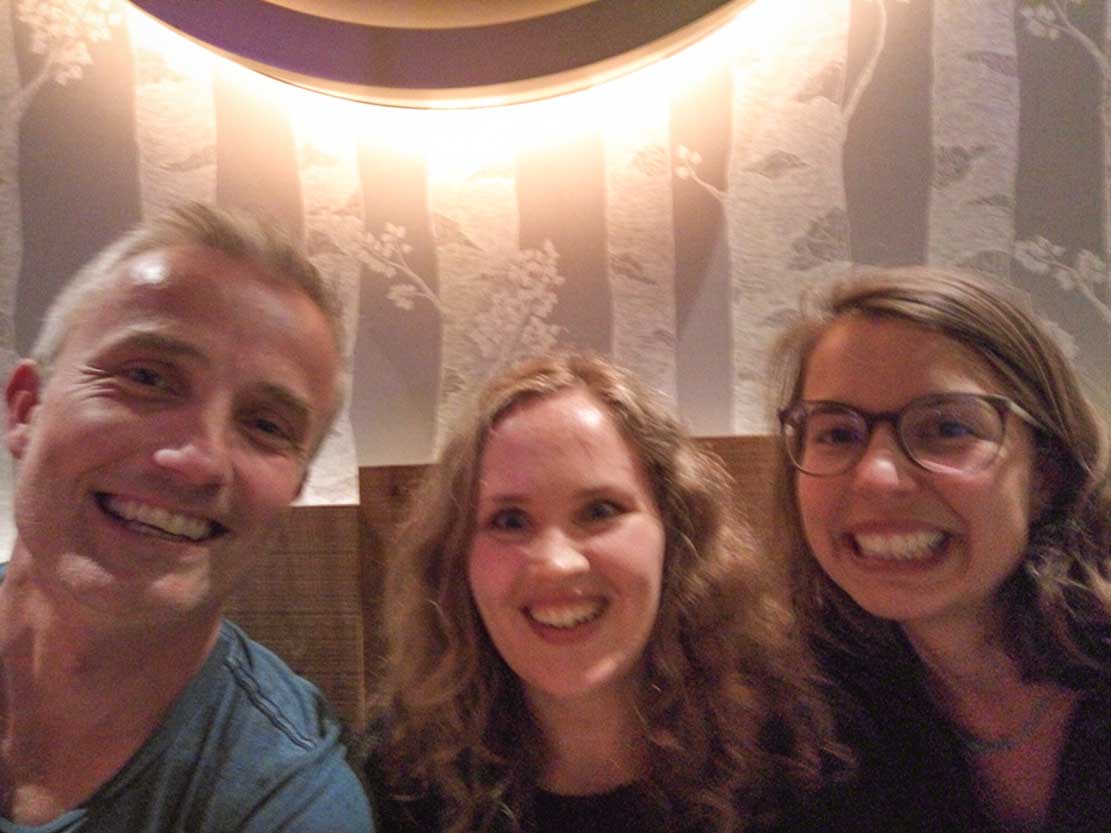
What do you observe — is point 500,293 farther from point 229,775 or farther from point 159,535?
point 229,775

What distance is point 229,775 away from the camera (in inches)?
33.2

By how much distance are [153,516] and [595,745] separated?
64cm

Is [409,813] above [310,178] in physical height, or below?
below

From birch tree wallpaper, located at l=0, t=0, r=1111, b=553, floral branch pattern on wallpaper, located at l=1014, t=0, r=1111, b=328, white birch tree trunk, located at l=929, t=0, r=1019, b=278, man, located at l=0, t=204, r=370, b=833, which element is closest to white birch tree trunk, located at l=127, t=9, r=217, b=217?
birch tree wallpaper, located at l=0, t=0, r=1111, b=553

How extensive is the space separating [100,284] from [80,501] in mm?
273

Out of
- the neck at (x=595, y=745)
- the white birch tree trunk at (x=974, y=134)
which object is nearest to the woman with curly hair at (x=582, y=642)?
the neck at (x=595, y=745)

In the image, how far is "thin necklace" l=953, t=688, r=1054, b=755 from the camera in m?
0.98

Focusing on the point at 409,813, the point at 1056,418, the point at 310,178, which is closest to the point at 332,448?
the point at 310,178

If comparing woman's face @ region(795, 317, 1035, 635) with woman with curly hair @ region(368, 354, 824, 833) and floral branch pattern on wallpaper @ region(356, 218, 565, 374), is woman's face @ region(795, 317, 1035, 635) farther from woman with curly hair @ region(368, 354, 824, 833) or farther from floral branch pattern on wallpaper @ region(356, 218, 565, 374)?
floral branch pattern on wallpaper @ region(356, 218, 565, 374)

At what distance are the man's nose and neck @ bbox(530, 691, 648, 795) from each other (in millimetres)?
539

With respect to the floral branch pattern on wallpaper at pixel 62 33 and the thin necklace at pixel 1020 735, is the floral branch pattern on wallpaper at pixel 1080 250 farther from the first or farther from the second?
the floral branch pattern on wallpaper at pixel 62 33

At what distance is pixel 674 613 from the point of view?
3.29 ft

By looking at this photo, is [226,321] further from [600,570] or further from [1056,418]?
[1056,418]

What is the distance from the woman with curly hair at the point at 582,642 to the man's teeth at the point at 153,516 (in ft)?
1.08
